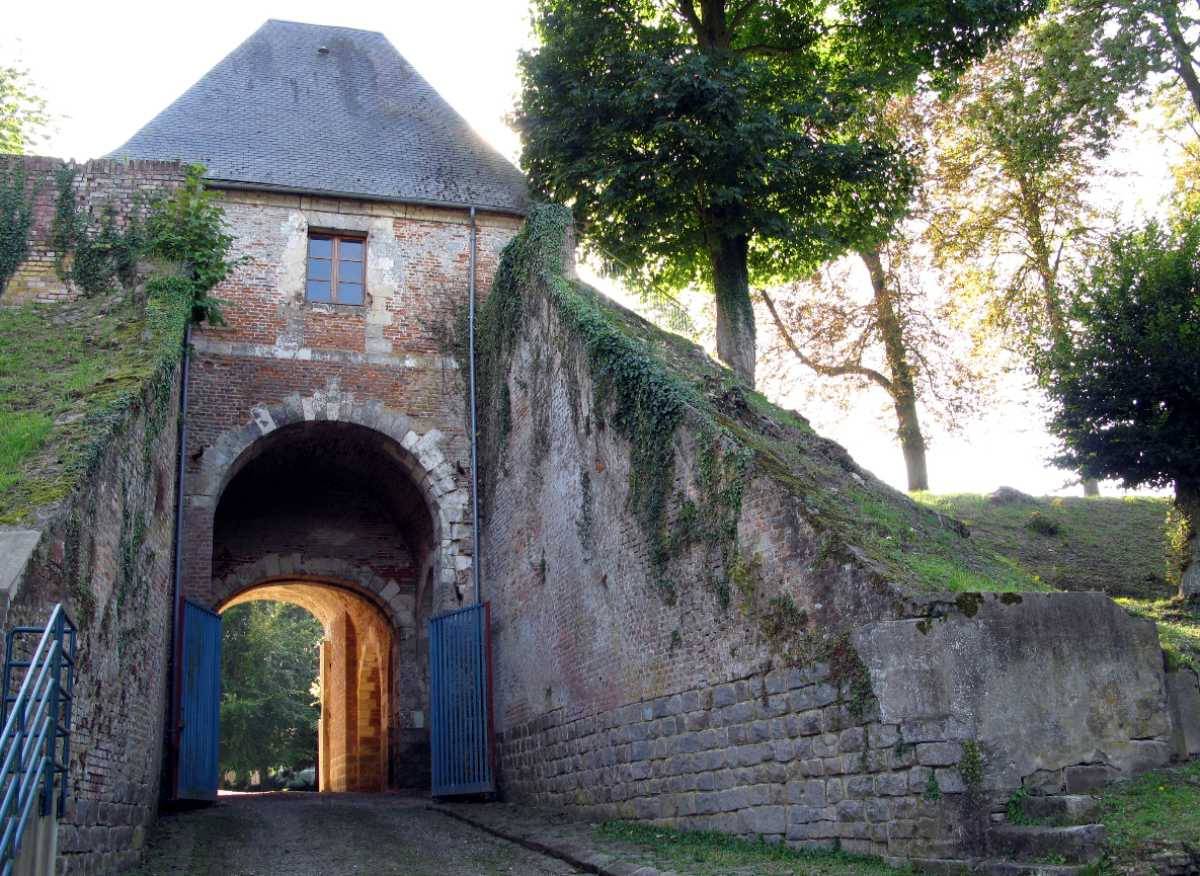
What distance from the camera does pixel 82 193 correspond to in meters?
12.9

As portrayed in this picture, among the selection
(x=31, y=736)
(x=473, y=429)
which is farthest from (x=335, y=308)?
(x=31, y=736)

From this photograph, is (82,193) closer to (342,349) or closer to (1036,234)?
(342,349)

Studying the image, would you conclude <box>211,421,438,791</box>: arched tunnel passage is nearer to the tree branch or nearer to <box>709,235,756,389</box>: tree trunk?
<box>709,235,756,389</box>: tree trunk

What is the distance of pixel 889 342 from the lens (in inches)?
850

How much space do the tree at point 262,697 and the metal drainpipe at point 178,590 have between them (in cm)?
1753

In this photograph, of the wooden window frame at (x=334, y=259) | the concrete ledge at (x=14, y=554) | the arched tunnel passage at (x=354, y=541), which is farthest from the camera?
the arched tunnel passage at (x=354, y=541)

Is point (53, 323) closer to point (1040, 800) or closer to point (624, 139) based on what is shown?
point (624, 139)

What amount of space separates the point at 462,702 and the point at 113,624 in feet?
18.5

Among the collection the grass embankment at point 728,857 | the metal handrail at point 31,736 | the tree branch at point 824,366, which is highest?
the tree branch at point 824,366

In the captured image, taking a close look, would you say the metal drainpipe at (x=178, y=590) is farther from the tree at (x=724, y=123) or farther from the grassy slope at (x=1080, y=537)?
Result: the grassy slope at (x=1080, y=537)

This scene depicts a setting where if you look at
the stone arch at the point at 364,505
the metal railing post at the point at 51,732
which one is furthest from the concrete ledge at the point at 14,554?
the stone arch at the point at 364,505

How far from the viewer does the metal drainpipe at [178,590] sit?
36.8 ft

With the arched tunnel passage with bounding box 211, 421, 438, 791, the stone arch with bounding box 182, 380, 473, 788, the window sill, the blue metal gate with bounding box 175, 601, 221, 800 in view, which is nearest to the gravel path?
the blue metal gate with bounding box 175, 601, 221, 800

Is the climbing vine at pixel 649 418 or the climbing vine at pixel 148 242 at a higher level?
the climbing vine at pixel 148 242
